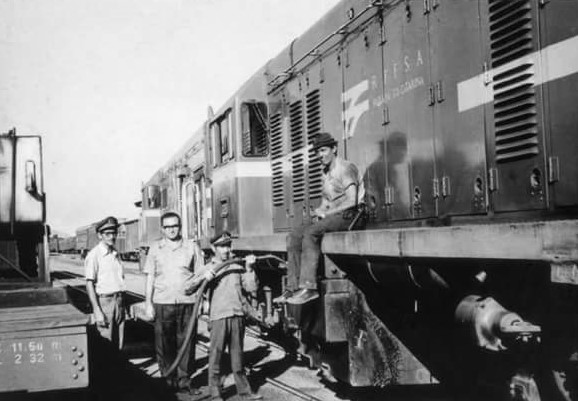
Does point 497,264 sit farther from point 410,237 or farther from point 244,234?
point 244,234

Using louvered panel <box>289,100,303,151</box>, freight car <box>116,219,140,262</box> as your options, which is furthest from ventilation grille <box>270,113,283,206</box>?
Answer: freight car <box>116,219,140,262</box>

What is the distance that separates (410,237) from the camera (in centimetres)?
385

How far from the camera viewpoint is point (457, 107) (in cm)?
448

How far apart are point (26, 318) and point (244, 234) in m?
4.45

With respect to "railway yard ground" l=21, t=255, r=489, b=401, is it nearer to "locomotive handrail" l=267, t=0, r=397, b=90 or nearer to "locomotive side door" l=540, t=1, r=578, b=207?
"locomotive side door" l=540, t=1, r=578, b=207

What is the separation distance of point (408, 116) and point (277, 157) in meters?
3.20

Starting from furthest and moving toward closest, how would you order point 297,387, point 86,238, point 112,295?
point 86,238
point 297,387
point 112,295

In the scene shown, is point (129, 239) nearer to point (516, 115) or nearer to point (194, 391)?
point (194, 391)

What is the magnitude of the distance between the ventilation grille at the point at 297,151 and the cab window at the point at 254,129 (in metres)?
0.82

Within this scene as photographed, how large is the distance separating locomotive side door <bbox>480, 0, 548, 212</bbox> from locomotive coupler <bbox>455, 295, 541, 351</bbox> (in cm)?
64

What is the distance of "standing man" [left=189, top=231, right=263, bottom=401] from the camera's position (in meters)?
5.61

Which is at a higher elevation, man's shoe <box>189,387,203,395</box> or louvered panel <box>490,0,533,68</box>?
louvered panel <box>490,0,533,68</box>

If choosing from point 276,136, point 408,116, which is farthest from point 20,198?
point 408,116

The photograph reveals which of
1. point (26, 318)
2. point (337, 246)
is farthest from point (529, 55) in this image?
point (26, 318)
